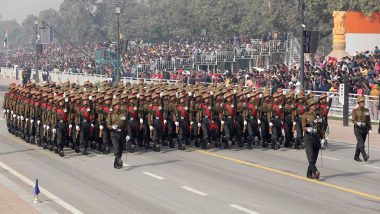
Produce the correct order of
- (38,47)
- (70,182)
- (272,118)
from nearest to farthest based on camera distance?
(70,182) < (272,118) < (38,47)

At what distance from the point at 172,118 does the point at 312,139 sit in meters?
7.16

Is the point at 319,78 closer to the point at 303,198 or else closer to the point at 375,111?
the point at 375,111

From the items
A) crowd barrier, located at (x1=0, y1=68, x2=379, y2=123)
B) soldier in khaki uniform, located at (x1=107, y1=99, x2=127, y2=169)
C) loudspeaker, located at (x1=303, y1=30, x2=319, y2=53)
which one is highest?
loudspeaker, located at (x1=303, y1=30, x2=319, y2=53)

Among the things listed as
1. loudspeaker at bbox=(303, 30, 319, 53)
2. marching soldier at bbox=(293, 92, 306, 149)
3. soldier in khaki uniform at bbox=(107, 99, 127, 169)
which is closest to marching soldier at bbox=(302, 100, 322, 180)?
soldier in khaki uniform at bbox=(107, 99, 127, 169)

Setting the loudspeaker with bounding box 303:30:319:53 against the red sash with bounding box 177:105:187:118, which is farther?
the loudspeaker with bounding box 303:30:319:53

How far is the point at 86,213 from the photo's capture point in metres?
18.3

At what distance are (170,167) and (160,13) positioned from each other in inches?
4614

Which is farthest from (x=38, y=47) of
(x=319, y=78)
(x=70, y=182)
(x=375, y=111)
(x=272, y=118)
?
(x=70, y=182)

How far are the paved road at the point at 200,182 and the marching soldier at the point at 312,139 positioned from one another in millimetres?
269

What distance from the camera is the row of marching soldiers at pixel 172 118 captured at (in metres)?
27.6

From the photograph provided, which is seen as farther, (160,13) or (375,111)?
(160,13)

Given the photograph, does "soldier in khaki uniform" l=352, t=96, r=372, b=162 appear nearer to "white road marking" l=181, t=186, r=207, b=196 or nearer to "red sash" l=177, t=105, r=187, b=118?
"red sash" l=177, t=105, r=187, b=118

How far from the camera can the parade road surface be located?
1909 cm

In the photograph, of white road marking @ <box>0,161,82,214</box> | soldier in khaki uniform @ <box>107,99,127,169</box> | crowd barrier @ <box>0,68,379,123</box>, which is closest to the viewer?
white road marking @ <box>0,161,82,214</box>
